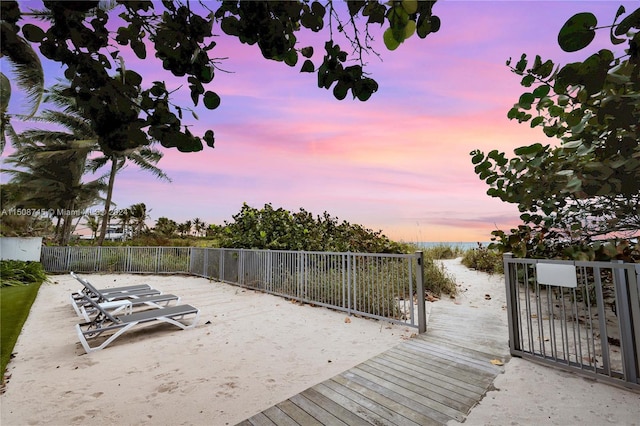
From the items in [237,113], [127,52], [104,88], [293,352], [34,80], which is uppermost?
[34,80]

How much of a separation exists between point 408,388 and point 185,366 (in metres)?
2.55

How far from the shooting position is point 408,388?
2.87 meters

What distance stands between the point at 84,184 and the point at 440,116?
24.3 metres

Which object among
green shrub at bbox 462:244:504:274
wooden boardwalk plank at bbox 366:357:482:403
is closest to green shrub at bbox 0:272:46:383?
wooden boardwalk plank at bbox 366:357:482:403

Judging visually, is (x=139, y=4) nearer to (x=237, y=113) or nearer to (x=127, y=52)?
(x=127, y=52)

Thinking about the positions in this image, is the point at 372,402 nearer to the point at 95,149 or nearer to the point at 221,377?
the point at 221,377

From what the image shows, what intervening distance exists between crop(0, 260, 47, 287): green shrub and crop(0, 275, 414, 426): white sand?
20.6 feet

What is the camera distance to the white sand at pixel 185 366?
8.71 feet

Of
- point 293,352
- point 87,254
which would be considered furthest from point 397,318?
point 87,254

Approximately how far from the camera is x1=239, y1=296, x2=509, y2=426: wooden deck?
245cm

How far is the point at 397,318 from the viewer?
523 centimetres

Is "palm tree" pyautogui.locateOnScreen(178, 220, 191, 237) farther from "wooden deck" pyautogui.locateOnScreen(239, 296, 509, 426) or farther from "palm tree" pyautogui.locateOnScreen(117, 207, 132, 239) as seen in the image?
"wooden deck" pyautogui.locateOnScreen(239, 296, 509, 426)

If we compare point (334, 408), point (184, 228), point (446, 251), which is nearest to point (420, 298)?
point (334, 408)

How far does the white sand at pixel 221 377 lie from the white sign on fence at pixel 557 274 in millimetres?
941
